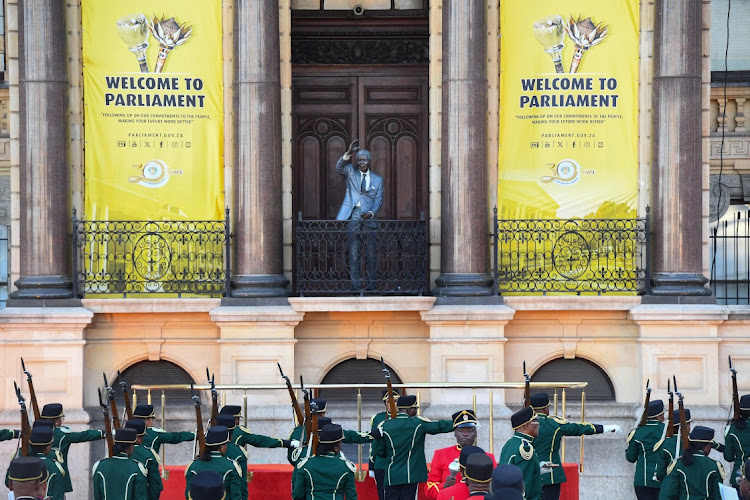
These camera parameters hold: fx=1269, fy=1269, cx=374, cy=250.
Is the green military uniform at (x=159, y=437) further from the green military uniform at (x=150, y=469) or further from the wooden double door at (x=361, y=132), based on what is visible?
the wooden double door at (x=361, y=132)

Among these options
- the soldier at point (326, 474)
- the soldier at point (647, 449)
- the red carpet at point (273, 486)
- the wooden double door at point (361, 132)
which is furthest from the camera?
the wooden double door at point (361, 132)

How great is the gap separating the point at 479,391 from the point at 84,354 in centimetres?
570

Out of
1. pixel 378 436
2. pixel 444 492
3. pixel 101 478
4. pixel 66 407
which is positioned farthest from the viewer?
pixel 66 407

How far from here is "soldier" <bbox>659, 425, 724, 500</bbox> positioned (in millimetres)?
13094

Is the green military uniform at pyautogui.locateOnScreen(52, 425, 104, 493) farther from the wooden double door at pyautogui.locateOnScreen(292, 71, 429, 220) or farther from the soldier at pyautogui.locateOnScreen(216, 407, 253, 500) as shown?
the wooden double door at pyautogui.locateOnScreen(292, 71, 429, 220)

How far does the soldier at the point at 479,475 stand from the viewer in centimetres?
966

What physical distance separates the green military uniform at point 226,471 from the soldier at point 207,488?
2.70 meters

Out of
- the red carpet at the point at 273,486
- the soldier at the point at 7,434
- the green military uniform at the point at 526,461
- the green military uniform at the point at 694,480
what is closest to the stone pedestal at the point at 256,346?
the red carpet at the point at 273,486

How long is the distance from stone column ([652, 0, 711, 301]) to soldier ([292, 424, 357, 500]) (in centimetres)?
747

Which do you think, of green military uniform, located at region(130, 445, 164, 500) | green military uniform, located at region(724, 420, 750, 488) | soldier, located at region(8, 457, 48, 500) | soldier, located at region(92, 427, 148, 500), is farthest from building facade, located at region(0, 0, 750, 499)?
soldier, located at region(8, 457, 48, 500)

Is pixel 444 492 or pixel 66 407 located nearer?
pixel 444 492

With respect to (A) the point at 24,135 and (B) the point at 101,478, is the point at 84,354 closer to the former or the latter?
(A) the point at 24,135

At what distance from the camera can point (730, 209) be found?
795 inches

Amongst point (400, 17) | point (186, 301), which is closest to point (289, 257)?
point (186, 301)
